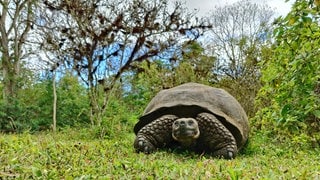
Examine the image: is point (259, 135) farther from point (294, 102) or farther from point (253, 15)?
point (253, 15)

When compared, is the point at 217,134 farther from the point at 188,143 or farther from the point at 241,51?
the point at 241,51

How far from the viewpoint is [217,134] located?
520 centimetres

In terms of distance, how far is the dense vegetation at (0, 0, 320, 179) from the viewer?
2992mm

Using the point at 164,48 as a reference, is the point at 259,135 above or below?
below


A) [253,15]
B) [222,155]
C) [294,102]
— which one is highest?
[253,15]

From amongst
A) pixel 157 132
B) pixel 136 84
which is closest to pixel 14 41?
pixel 136 84

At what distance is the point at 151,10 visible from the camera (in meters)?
9.95

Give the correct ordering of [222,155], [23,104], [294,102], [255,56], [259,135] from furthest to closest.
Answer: [255,56], [23,104], [259,135], [222,155], [294,102]

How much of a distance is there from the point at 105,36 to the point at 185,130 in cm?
471

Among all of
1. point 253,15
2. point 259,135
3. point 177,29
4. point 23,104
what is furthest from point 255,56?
point 23,104

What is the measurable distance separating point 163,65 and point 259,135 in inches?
244

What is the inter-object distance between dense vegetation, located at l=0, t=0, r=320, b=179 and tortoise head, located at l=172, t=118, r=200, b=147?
21 centimetres

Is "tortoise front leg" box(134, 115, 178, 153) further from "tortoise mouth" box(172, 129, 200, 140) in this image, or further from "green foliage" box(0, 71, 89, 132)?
"green foliage" box(0, 71, 89, 132)

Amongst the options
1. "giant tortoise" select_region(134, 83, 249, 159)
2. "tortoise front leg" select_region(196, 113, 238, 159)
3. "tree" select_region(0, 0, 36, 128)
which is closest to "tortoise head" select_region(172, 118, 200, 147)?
"giant tortoise" select_region(134, 83, 249, 159)
